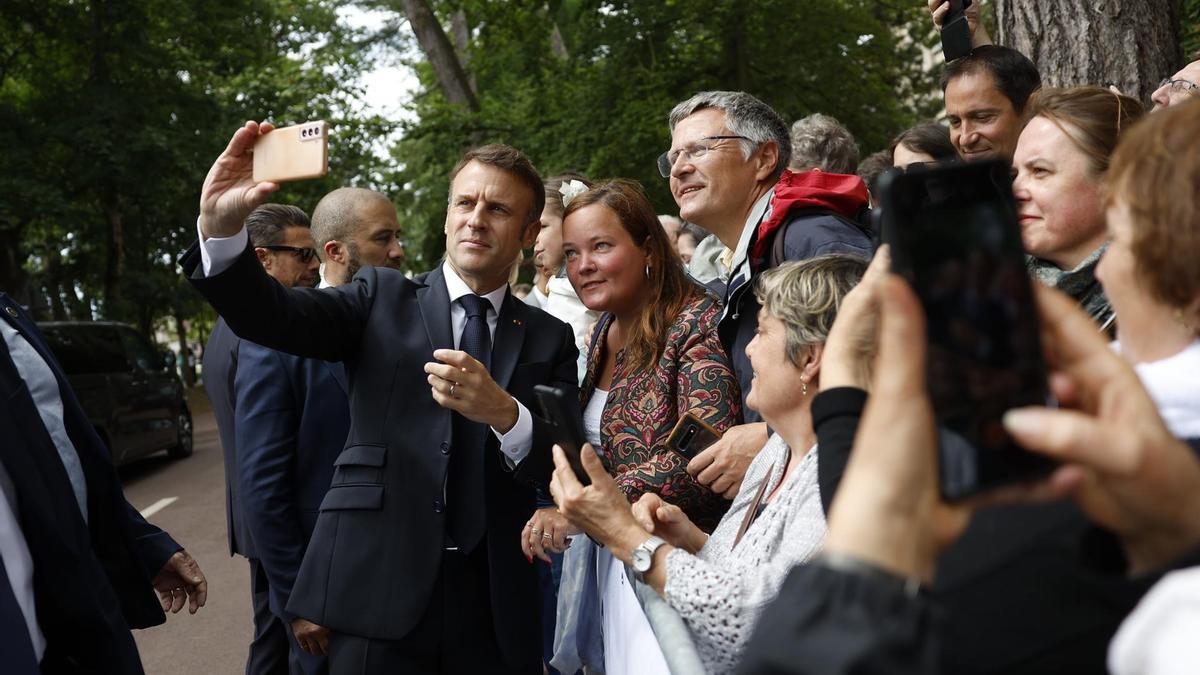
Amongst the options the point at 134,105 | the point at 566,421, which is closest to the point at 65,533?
the point at 566,421

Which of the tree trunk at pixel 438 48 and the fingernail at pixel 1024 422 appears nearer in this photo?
the fingernail at pixel 1024 422

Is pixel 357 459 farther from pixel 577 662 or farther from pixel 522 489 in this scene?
pixel 577 662

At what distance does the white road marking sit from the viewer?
9.66 meters

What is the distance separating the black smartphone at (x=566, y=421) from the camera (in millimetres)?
2129

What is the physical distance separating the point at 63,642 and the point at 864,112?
10319mm

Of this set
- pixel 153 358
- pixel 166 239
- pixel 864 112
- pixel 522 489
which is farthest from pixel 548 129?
pixel 166 239

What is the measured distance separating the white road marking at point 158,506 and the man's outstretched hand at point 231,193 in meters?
8.12

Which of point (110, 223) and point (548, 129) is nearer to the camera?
point (548, 129)

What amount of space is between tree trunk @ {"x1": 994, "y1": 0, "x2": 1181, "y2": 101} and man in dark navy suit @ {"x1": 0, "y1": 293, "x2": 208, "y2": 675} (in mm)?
3726

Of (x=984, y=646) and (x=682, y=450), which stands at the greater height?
(x=984, y=646)

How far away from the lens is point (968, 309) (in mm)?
943

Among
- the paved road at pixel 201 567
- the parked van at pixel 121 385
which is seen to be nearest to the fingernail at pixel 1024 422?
the paved road at pixel 201 567

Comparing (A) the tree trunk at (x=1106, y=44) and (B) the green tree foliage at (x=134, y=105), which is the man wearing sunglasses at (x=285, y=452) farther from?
(B) the green tree foliage at (x=134, y=105)

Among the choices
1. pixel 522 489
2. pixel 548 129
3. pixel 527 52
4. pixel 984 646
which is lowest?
pixel 522 489
